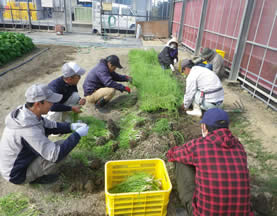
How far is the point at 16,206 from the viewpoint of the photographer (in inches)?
76.2

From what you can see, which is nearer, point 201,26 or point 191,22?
point 201,26

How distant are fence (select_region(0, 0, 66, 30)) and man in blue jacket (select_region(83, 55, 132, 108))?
39.3 ft

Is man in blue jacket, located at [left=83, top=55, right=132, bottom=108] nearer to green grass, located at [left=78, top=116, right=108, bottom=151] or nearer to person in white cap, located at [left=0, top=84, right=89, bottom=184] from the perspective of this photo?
green grass, located at [left=78, top=116, right=108, bottom=151]

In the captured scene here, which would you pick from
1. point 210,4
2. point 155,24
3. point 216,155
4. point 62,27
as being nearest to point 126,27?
point 155,24

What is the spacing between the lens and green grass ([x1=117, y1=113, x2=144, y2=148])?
9.07ft

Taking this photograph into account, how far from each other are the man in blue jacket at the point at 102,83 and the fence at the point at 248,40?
2.93 metres

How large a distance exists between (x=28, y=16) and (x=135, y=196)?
15.3 m

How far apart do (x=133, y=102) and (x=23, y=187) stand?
7.59ft

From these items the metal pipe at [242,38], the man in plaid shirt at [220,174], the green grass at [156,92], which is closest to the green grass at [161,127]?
the green grass at [156,92]

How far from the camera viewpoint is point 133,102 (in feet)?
13.1

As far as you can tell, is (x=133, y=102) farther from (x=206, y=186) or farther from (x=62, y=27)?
(x=62, y=27)

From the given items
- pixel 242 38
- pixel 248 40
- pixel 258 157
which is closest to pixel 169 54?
pixel 242 38

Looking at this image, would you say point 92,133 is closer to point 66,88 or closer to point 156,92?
point 66,88

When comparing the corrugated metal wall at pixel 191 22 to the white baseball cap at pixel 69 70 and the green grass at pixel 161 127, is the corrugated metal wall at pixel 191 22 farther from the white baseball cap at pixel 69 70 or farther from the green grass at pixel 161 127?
the white baseball cap at pixel 69 70
